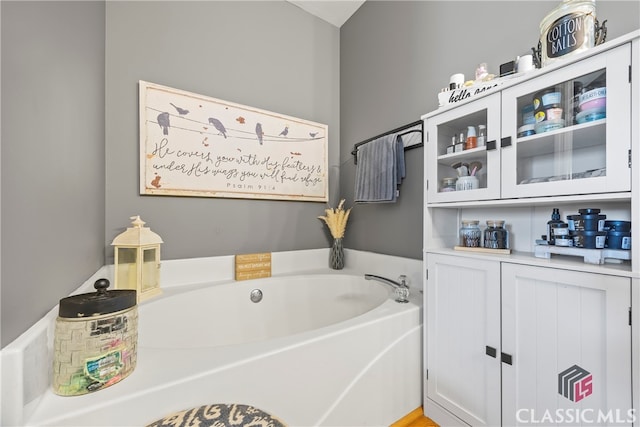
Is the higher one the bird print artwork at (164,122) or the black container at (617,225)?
the bird print artwork at (164,122)

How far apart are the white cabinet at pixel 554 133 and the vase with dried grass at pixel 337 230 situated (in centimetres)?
93

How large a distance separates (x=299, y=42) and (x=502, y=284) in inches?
84.1

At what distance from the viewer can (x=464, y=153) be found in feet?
3.67

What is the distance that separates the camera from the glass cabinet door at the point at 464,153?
1.00m

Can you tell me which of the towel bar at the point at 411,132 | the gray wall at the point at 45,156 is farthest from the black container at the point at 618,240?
the gray wall at the point at 45,156

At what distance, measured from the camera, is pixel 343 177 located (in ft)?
7.29

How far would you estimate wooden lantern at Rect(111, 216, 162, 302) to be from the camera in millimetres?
1295

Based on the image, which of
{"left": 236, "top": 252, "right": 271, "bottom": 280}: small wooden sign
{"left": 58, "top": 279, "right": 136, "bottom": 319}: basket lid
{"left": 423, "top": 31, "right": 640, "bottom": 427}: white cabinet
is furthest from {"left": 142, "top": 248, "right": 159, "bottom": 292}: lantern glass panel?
{"left": 423, "top": 31, "right": 640, "bottom": 427}: white cabinet

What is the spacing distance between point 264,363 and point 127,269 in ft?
3.26

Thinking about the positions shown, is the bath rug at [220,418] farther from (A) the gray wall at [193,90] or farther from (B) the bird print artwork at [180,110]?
(B) the bird print artwork at [180,110]

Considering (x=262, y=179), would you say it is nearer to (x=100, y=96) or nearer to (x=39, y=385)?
(x=100, y=96)

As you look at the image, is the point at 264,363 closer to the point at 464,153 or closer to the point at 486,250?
the point at 486,250

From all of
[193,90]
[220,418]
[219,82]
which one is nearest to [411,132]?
[219,82]

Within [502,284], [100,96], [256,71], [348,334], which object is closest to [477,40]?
[502,284]
